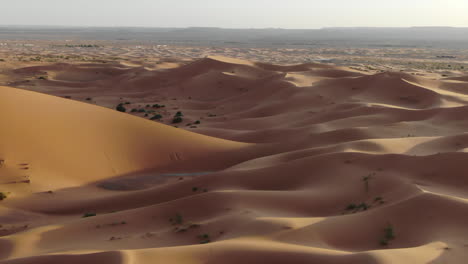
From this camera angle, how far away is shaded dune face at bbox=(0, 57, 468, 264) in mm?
7965

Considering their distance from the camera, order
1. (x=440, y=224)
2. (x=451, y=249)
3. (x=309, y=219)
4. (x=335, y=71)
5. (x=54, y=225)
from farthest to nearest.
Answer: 1. (x=335, y=71)
2. (x=54, y=225)
3. (x=309, y=219)
4. (x=440, y=224)
5. (x=451, y=249)

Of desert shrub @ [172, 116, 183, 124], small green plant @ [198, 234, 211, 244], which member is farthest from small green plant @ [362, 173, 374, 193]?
desert shrub @ [172, 116, 183, 124]

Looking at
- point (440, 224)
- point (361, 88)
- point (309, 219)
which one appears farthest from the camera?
point (361, 88)

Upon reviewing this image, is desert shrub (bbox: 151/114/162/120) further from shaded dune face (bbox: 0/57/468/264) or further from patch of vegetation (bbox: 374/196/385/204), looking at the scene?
patch of vegetation (bbox: 374/196/385/204)

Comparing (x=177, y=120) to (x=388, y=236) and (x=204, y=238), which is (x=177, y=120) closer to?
(x=204, y=238)

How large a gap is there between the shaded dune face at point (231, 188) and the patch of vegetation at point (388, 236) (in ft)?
0.11

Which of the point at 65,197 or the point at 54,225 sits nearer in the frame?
the point at 54,225

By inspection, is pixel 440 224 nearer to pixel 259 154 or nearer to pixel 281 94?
pixel 259 154

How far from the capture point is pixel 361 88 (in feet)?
109

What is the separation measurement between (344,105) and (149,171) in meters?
15.0

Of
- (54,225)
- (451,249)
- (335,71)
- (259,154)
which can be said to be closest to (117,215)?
(54,225)

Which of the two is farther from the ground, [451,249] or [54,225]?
[451,249]

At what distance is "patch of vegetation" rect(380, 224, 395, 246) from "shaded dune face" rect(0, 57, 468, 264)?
3cm

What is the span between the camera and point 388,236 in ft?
27.8
